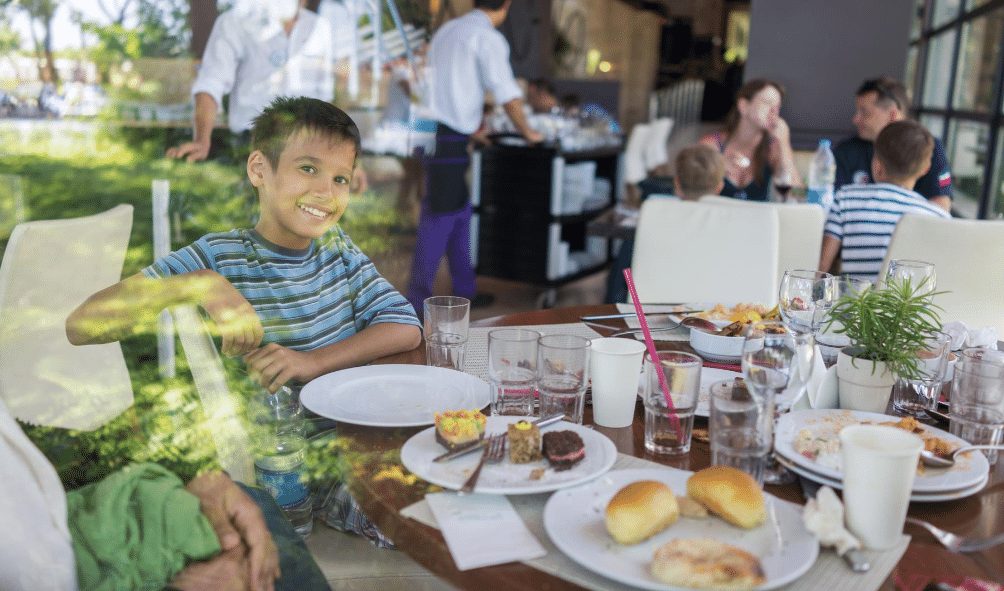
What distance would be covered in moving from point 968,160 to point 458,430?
424 cm

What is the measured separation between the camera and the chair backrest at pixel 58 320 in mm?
1551

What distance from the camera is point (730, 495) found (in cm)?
79

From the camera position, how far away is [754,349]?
998 mm

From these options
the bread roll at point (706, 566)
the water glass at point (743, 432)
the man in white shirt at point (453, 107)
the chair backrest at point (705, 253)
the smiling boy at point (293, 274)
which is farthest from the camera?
the man in white shirt at point (453, 107)

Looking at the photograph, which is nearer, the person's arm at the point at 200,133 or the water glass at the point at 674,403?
the water glass at the point at 674,403

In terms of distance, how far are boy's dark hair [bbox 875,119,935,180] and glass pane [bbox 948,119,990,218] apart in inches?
58.8

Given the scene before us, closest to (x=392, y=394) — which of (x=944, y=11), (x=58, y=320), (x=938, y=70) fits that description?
(x=58, y=320)

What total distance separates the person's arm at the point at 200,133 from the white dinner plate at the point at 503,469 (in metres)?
1.89

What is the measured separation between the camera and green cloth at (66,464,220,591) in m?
0.89

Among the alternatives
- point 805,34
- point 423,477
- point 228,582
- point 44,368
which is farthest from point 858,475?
point 805,34

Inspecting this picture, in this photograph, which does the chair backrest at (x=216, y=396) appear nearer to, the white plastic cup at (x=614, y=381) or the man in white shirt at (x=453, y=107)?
the white plastic cup at (x=614, y=381)

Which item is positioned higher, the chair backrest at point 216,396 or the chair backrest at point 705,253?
the chair backrest at point 705,253

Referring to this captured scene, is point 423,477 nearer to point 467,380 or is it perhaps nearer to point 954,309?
point 467,380

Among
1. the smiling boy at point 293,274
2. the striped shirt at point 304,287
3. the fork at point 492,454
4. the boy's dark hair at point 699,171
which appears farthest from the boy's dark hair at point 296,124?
the boy's dark hair at point 699,171
